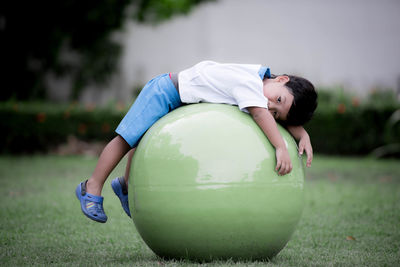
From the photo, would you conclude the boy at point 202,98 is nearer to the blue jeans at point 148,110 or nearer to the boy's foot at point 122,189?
the blue jeans at point 148,110

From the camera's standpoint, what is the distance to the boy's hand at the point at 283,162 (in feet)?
11.3

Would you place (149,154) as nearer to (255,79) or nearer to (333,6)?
(255,79)

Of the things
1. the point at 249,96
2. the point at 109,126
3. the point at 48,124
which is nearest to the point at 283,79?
the point at 249,96

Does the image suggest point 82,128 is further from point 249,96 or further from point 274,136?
point 274,136

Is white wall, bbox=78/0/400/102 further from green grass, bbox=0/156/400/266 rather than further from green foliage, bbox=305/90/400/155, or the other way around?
green grass, bbox=0/156/400/266

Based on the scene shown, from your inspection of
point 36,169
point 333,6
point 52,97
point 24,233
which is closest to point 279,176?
point 24,233

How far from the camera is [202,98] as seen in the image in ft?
12.7

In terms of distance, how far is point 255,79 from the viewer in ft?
12.2

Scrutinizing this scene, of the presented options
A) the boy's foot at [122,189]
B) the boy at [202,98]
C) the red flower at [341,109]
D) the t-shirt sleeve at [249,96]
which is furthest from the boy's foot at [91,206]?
the red flower at [341,109]

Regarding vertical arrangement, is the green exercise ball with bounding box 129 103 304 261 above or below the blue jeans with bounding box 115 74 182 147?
below

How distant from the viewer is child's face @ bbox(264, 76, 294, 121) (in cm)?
385

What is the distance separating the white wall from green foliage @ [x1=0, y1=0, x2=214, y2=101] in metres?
1.30

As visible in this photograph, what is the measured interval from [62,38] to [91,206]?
1263 centimetres

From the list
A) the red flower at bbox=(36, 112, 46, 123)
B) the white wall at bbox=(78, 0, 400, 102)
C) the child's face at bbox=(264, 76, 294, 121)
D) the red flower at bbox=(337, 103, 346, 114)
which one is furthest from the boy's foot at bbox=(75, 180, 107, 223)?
the white wall at bbox=(78, 0, 400, 102)
